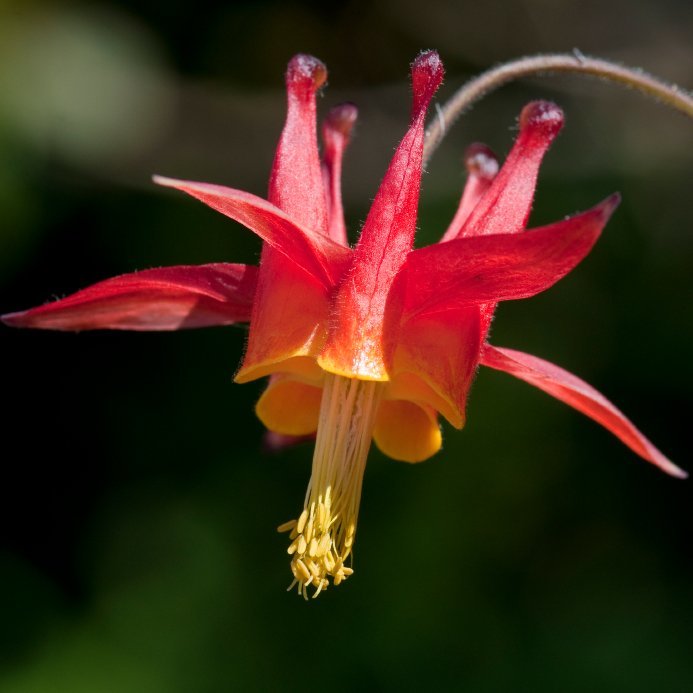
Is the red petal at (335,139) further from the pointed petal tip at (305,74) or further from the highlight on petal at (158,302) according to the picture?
the highlight on petal at (158,302)

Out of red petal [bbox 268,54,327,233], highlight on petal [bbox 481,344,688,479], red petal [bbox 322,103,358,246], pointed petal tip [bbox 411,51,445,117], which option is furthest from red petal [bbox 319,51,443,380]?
red petal [bbox 322,103,358,246]

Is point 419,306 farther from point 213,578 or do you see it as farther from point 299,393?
point 213,578

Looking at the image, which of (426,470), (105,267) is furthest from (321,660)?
(105,267)

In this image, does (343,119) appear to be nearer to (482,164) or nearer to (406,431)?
(482,164)

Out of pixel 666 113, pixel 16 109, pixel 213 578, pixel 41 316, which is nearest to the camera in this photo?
pixel 41 316

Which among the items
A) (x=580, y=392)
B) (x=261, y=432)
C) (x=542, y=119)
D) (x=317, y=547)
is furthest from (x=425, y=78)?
(x=261, y=432)

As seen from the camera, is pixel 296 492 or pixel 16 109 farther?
pixel 296 492

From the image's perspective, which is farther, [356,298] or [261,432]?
[261,432]
